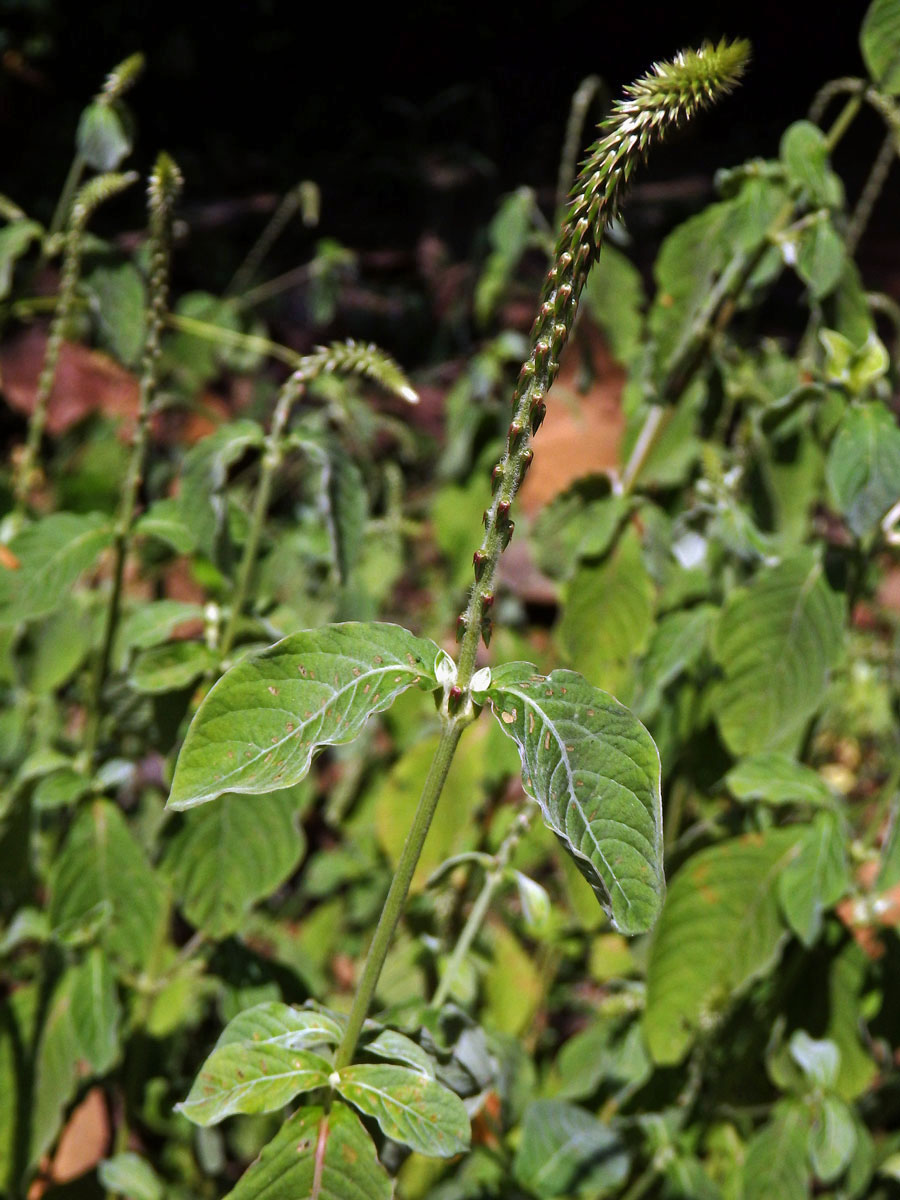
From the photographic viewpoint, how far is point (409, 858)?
0.71 meters

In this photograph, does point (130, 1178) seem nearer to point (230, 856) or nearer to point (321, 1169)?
point (230, 856)

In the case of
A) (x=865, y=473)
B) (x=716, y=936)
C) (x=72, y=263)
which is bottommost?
(x=716, y=936)

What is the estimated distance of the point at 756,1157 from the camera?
48.9 inches

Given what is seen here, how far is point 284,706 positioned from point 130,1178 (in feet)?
2.73

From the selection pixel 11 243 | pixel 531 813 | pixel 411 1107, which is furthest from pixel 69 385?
pixel 411 1107

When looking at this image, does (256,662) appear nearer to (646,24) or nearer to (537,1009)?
(537,1009)

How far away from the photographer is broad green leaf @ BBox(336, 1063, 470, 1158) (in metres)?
0.72

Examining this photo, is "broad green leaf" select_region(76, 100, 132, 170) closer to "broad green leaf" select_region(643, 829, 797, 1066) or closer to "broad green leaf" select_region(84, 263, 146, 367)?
"broad green leaf" select_region(84, 263, 146, 367)

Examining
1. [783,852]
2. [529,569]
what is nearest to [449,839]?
[783,852]

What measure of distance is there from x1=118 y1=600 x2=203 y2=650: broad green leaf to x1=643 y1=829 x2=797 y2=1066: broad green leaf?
667 millimetres

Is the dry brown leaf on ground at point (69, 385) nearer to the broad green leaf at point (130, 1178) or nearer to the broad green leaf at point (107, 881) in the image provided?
the broad green leaf at point (107, 881)

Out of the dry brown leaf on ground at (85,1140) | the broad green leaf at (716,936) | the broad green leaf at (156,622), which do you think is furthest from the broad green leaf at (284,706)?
the dry brown leaf on ground at (85,1140)

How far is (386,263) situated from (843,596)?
2.85 metres

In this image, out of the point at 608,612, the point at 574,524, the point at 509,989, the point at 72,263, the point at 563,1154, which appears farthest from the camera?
the point at 509,989
